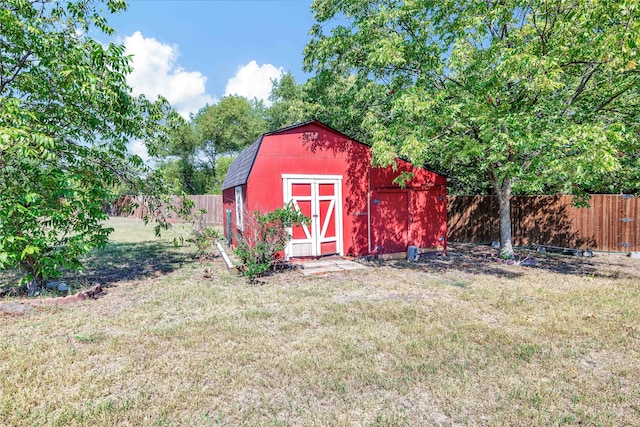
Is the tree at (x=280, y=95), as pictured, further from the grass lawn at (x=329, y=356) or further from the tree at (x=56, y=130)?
the grass lawn at (x=329, y=356)

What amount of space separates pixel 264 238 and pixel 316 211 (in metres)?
1.84

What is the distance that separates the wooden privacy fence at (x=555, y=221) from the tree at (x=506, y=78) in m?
2.59

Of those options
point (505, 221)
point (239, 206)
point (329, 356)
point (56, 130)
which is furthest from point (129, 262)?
point (505, 221)

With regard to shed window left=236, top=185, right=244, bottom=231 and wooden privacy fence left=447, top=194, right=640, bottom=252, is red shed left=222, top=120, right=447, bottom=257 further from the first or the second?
wooden privacy fence left=447, top=194, right=640, bottom=252

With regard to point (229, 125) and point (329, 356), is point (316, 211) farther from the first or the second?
point (229, 125)

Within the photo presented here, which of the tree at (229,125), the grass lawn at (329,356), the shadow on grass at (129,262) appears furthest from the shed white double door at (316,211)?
the tree at (229,125)

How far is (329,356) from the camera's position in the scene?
3475 mm

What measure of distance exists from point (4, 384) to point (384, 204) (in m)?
8.19

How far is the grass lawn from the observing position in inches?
103

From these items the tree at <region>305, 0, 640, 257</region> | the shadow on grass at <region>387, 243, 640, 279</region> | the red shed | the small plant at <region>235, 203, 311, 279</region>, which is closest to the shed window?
the red shed

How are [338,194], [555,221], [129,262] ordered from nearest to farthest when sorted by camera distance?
1. [338,194]
2. [129,262]
3. [555,221]

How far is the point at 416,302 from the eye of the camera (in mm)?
5281

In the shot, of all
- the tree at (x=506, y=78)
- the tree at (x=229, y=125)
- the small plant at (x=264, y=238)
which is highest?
the tree at (x=229, y=125)

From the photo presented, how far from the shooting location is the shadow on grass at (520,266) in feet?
24.6
